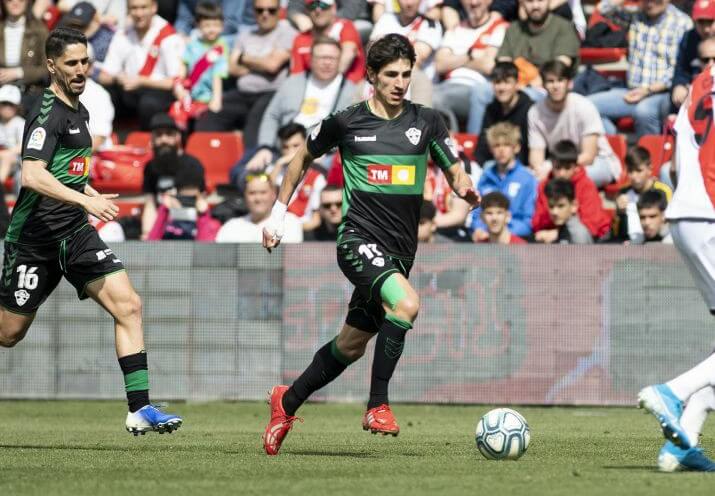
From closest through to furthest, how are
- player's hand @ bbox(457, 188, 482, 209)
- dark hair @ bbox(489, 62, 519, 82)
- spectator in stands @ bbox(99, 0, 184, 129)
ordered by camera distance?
player's hand @ bbox(457, 188, 482, 209)
dark hair @ bbox(489, 62, 519, 82)
spectator in stands @ bbox(99, 0, 184, 129)

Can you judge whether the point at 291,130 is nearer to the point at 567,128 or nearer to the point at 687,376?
the point at 567,128

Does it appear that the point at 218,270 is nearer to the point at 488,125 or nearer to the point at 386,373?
the point at 488,125

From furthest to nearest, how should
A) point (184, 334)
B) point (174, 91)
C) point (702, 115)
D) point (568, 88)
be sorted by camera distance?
point (174, 91) → point (568, 88) → point (184, 334) → point (702, 115)

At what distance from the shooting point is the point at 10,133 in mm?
17844

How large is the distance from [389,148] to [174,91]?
9803 millimetres

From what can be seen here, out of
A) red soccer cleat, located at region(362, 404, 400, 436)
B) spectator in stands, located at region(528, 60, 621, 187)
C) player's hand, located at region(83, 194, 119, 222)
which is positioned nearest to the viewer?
red soccer cleat, located at region(362, 404, 400, 436)

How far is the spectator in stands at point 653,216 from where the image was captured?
14367 millimetres

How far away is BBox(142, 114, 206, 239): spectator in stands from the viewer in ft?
54.1

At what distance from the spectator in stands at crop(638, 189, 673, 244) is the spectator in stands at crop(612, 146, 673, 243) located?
22cm

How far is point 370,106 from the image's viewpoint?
932cm

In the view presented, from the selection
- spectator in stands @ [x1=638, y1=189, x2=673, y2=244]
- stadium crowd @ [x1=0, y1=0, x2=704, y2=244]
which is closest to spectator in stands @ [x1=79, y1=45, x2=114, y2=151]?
stadium crowd @ [x1=0, y1=0, x2=704, y2=244]

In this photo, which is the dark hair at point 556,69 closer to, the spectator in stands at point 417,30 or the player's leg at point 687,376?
the spectator in stands at point 417,30

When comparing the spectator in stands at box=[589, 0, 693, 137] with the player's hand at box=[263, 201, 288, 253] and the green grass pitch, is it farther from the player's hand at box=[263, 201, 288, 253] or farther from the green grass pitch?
the player's hand at box=[263, 201, 288, 253]

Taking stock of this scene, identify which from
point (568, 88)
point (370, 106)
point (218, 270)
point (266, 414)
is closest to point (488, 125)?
point (568, 88)
